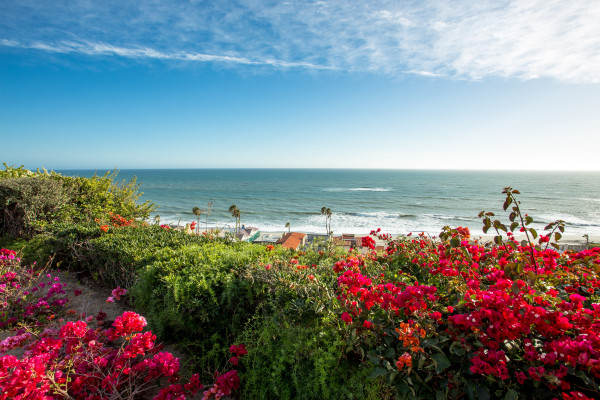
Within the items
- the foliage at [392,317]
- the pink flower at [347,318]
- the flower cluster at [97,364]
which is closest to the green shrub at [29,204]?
the foliage at [392,317]

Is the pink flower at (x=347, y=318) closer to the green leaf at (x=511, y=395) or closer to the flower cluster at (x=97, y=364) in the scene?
the green leaf at (x=511, y=395)

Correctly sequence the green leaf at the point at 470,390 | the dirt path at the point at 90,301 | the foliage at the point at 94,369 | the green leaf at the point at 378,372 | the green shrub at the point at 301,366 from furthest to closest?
the dirt path at the point at 90,301 → the green shrub at the point at 301,366 → the foliage at the point at 94,369 → the green leaf at the point at 378,372 → the green leaf at the point at 470,390

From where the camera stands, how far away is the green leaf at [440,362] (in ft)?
5.18

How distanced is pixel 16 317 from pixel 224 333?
304 cm

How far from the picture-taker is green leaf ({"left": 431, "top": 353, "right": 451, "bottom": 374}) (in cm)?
158

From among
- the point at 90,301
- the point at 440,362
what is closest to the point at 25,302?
the point at 90,301

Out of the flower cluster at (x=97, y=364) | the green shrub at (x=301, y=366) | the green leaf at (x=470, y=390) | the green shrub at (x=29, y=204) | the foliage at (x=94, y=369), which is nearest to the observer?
the green leaf at (x=470, y=390)

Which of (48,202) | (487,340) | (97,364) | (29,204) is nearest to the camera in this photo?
(487,340)

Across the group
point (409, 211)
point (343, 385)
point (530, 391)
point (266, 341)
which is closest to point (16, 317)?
point (266, 341)

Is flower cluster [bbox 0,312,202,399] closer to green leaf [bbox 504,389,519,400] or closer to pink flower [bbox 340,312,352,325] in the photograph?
pink flower [bbox 340,312,352,325]

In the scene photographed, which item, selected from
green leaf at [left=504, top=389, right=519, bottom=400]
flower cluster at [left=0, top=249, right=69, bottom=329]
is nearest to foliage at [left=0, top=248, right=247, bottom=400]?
flower cluster at [left=0, top=249, right=69, bottom=329]

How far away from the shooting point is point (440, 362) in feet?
5.32

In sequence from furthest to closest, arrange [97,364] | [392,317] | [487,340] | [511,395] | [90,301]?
[90,301], [97,364], [392,317], [487,340], [511,395]

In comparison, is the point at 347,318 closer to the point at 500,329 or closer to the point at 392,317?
the point at 392,317
